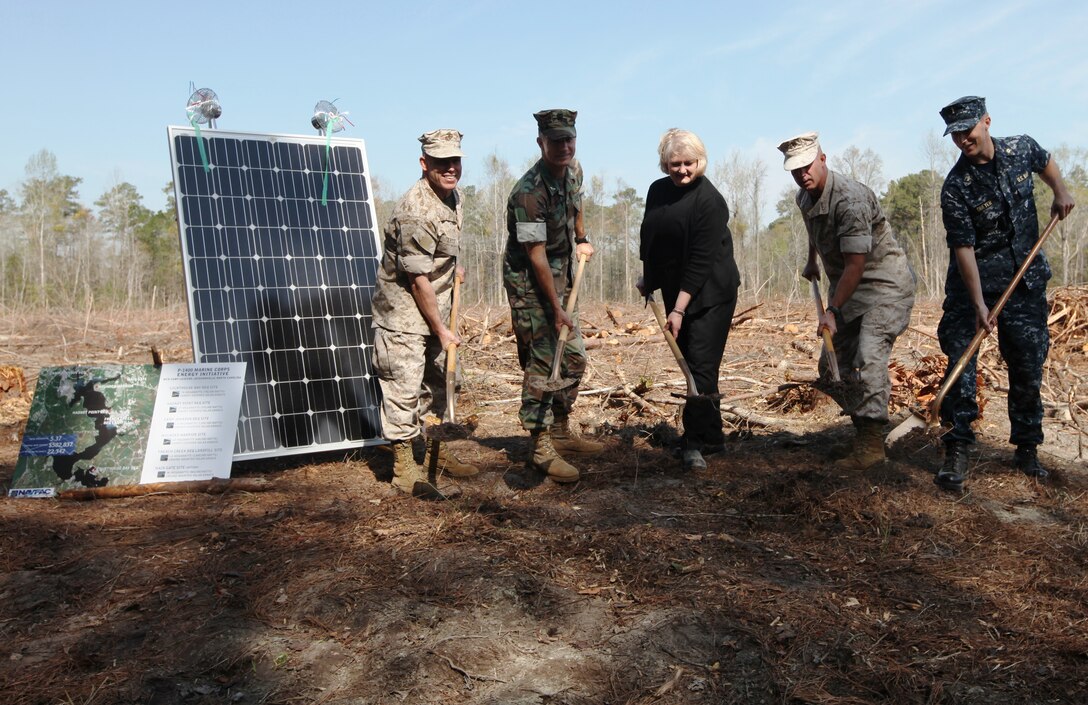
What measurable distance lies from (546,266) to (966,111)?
2767 mm

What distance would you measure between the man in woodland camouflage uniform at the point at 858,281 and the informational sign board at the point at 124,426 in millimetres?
4190

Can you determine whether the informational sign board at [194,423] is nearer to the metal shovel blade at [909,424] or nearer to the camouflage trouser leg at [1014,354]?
the metal shovel blade at [909,424]

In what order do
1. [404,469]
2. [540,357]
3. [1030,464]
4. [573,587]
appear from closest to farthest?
[573,587] → [1030,464] → [404,469] → [540,357]

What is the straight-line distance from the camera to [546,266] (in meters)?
5.37

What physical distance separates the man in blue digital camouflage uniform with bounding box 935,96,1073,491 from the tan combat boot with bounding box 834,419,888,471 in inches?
16.5

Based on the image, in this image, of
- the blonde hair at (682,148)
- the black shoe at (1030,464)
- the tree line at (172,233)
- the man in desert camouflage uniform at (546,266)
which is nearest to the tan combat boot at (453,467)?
the man in desert camouflage uniform at (546,266)

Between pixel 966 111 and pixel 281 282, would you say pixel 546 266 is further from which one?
pixel 966 111

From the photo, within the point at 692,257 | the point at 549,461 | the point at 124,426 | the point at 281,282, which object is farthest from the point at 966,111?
the point at 124,426

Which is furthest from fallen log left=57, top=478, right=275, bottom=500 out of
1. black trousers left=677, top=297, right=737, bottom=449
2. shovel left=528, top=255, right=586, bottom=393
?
black trousers left=677, top=297, right=737, bottom=449

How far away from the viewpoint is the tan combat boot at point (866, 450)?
18.5ft

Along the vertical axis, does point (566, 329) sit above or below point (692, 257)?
below

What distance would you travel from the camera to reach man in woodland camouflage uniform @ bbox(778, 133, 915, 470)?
5.27m

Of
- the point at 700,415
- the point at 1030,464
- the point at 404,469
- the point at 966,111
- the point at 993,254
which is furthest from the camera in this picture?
the point at 700,415

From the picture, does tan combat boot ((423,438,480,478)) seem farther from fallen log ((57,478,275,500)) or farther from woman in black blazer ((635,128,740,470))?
woman in black blazer ((635,128,740,470))
